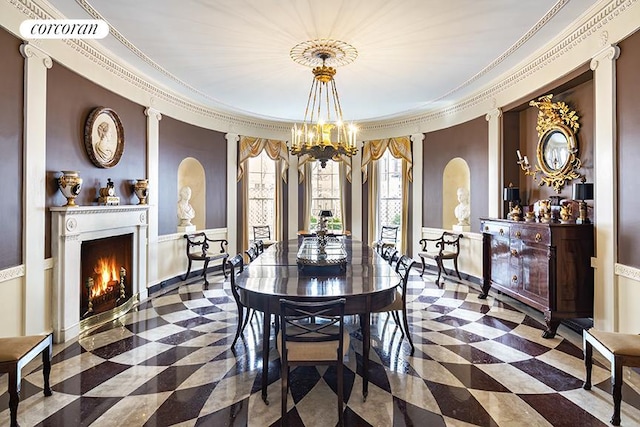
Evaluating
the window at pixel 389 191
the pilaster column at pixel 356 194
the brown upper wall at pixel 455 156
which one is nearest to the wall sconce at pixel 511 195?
the brown upper wall at pixel 455 156

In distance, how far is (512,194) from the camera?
14.8 feet

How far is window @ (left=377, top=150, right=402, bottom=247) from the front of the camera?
7.40m

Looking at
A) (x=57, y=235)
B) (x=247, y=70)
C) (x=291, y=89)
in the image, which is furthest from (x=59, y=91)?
(x=291, y=89)

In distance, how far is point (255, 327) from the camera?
371 cm

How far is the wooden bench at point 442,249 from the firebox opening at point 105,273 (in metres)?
4.60

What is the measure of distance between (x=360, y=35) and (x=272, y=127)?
4090 mm

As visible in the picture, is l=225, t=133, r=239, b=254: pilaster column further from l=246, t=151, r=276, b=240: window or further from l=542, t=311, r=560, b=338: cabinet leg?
l=542, t=311, r=560, b=338: cabinet leg

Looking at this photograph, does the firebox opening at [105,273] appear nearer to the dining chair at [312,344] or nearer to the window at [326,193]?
the dining chair at [312,344]

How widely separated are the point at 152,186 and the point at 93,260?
5.02 ft

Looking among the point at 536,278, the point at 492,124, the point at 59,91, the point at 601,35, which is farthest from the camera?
the point at 492,124

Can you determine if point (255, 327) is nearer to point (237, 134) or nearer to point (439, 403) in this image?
point (439, 403)

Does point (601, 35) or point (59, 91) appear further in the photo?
point (59, 91)

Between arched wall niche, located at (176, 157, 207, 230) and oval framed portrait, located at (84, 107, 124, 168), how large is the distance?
197 cm

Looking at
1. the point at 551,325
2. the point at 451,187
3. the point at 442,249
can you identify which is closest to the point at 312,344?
the point at 551,325
